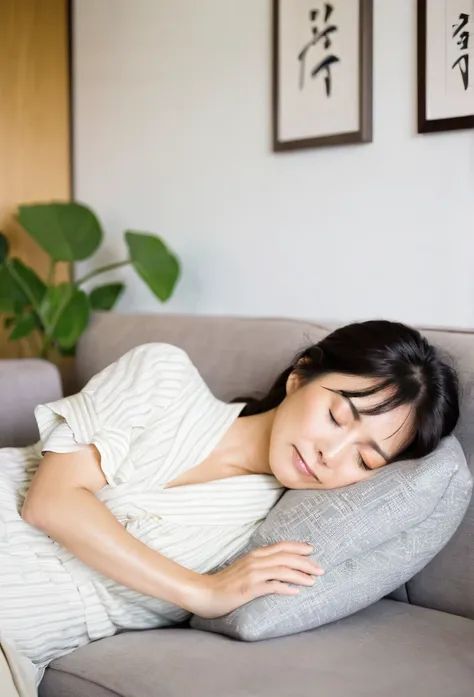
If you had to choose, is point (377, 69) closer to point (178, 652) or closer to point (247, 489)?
point (247, 489)

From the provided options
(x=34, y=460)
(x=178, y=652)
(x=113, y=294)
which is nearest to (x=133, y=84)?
(x=113, y=294)

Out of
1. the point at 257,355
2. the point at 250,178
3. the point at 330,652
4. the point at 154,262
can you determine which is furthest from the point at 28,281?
the point at 330,652

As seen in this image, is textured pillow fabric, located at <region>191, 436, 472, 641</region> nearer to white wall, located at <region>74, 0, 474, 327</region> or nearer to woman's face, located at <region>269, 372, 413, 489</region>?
woman's face, located at <region>269, 372, 413, 489</region>

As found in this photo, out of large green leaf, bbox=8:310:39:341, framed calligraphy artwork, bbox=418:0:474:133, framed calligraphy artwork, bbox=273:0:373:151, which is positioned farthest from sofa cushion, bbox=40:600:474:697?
large green leaf, bbox=8:310:39:341

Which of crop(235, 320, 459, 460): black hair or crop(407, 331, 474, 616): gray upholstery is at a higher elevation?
crop(235, 320, 459, 460): black hair

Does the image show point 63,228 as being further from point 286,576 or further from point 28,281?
point 286,576

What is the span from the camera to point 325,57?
7.88 ft

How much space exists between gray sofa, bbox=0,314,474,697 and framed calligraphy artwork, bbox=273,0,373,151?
0.68m

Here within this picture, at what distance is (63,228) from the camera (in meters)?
2.84

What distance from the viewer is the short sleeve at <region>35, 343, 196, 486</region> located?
154 cm

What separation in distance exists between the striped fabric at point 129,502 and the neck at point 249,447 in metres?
0.02

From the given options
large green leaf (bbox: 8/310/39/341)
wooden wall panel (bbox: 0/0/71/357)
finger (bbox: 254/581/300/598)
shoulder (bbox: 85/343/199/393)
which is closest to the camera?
finger (bbox: 254/581/300/598)

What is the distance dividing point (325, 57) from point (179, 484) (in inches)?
51.2

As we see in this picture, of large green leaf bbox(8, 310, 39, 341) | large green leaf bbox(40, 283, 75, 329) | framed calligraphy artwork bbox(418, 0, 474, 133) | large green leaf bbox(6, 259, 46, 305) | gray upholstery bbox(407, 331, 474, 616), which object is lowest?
gray upholstery bbox(407, 331, 474, 616)
